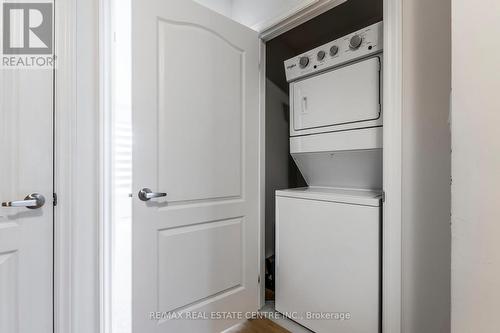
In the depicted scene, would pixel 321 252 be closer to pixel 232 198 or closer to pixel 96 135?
pixel 232 198

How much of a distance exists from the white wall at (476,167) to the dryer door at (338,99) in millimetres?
630

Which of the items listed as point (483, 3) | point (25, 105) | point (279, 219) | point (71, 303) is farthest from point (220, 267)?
point (483, 3)

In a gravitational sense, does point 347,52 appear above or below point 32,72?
above

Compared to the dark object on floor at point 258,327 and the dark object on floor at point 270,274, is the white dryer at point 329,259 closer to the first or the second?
the dark object on floor at point 258,327

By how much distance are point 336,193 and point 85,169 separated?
137 cm

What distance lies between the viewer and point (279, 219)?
1.75 m

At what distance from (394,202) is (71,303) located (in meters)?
Result: 1.57

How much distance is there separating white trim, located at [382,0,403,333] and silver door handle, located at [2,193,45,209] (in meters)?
1.59

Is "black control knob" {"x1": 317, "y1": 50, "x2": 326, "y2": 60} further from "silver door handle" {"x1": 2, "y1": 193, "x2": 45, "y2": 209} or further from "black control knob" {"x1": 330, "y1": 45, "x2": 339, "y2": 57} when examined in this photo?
"silver door handle" {"x1": 2, "y1": 193, "x2": 45, "y2": 209}

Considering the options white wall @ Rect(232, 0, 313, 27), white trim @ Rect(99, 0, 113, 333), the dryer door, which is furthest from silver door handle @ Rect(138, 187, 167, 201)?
white wall @ Rect(232, 0, 313, 27)

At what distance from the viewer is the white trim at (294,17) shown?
141 cm

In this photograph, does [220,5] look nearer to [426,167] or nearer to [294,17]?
[294,17]

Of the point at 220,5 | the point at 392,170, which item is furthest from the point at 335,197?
the point at 220,5

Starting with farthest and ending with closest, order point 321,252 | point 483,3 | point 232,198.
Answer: point 232,198 → point 321,252 → point 483,3
